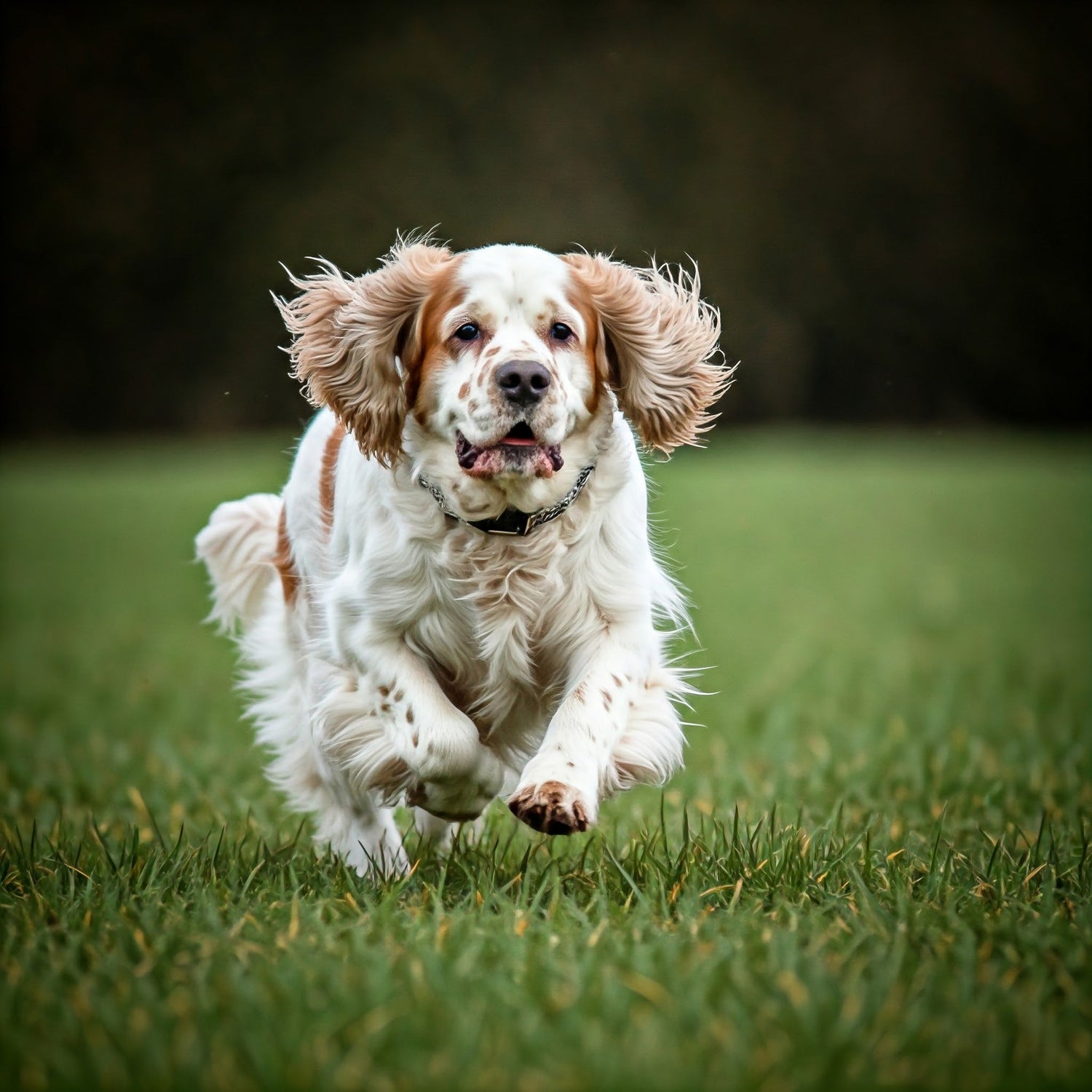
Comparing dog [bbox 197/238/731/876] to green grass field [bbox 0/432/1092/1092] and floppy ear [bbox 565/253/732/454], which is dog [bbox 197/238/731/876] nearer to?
floppy ear [bbox 565/253/732/454]

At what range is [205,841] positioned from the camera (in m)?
3.22

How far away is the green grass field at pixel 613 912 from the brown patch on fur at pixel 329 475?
803 mm

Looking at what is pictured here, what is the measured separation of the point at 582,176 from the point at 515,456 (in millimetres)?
26887

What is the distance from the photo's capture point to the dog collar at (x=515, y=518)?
10.5ft

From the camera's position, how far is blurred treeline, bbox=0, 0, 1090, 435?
96.4ft

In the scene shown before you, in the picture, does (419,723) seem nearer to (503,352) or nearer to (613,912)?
(613,912)

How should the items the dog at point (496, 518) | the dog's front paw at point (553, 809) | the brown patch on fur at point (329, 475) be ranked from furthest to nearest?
the brown patch on fur at point (329, 475)
the dog at point (496, 518)
the dog's front paw at point (553, 809)

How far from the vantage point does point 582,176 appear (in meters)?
29.0

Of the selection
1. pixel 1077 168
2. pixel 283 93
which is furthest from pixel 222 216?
pixel 1077 168

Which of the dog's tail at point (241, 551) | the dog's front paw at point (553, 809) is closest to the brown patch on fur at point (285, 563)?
the dog's tail at point (241, 551)

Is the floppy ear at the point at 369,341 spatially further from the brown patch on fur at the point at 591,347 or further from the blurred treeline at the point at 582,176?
the blurred treeline at the point at 582,176

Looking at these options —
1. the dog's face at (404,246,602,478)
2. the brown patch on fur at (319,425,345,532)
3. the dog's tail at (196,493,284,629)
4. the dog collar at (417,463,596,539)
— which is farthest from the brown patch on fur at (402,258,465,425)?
the dog's tail at (196,493,284,629)

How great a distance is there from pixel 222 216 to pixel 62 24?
553 centimetres

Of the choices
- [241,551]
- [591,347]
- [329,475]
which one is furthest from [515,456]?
[241,551]
